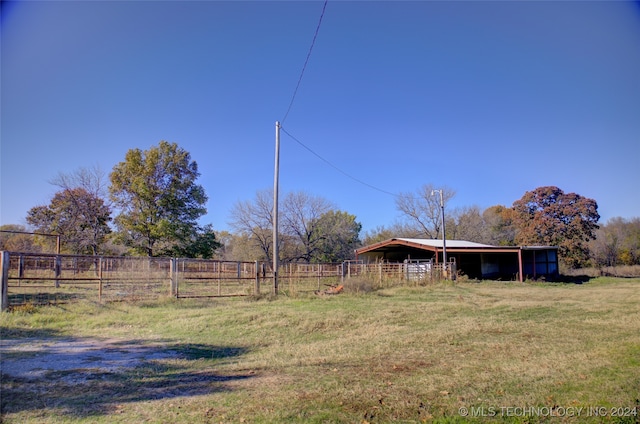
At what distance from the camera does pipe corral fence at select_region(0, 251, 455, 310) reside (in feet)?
43.0

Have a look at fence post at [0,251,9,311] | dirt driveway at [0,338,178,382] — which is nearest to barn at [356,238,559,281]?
fence post at [0,251,9,311]

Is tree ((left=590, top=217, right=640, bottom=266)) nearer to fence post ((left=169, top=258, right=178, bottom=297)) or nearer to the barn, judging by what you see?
the barn

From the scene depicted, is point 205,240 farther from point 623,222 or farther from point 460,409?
point 623,222

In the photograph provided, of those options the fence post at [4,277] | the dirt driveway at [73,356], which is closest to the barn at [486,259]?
the fence post at [4,277]

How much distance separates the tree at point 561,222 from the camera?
40.8 meters

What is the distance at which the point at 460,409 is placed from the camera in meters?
4.29

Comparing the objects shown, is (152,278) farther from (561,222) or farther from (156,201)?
(561,222)

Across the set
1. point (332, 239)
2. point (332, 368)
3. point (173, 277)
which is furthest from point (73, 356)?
point (332, 239)

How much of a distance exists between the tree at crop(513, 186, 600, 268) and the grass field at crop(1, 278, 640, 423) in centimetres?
3418

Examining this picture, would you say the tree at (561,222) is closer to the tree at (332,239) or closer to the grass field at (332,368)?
the tree at (332,239)

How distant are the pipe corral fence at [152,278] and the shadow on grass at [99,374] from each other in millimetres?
4335

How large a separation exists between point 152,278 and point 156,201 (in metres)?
17.7

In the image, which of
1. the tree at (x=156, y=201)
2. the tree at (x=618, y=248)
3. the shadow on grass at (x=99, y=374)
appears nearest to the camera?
the shadow on grass at (x=99, y=374)

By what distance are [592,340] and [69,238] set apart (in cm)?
3506
